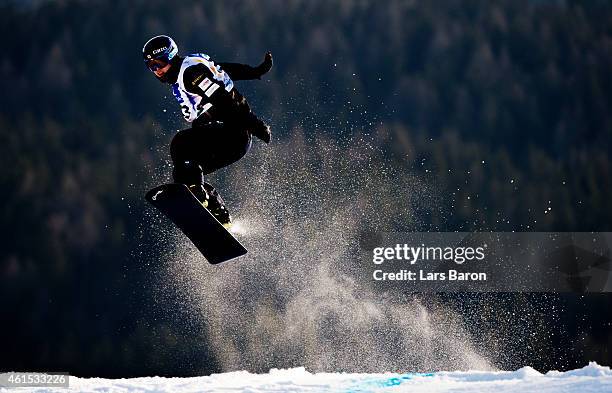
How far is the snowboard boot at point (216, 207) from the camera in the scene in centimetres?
717

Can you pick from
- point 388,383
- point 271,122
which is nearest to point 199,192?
point 388,383

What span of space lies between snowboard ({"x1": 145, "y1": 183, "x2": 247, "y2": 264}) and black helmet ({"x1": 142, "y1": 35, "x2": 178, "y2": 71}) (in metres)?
0.88

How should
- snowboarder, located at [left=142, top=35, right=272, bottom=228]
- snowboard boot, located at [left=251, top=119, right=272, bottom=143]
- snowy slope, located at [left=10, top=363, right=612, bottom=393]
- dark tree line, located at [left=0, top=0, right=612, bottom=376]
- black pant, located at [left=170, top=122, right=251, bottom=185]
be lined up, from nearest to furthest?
snowboarder, located at [left=142, top=35, right=272, bottom=228]
black pant, located at [left=170, top=122, right=251, bottom=185]
snowboard boot, located at [left=251, top=119, right=272, bottom=143]
snowy slope, located at [left=10, top=363, right=612, bottom=393]
dark tree line, located at [left=0, top=0, right=612, bottom=376]

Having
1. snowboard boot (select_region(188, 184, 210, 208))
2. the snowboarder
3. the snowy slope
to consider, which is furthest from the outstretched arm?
the snowy slope

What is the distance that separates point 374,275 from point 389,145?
198 cm

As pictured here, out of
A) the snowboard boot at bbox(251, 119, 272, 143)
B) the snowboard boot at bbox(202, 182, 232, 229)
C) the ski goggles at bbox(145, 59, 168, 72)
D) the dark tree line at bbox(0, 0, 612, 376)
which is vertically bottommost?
the snowboard boot at bbox(202, 182, 232, 229)

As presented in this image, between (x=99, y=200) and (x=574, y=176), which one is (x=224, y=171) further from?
(x=574, y=176)

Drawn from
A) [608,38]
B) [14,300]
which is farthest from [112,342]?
[608,38]

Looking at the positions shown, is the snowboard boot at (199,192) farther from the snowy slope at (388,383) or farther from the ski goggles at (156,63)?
the snowy slope at (388,383)

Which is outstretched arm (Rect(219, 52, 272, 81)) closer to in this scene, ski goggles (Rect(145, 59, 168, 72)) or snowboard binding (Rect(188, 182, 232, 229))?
ski goggles (Rect(145, 59, 168, 72))

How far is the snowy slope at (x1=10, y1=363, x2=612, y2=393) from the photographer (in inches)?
328

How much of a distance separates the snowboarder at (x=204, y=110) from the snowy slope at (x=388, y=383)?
2658 mm

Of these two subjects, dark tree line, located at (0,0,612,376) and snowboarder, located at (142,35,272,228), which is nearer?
snowboarder, located at (142,35,272,228)

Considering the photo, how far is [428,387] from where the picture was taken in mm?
8711
